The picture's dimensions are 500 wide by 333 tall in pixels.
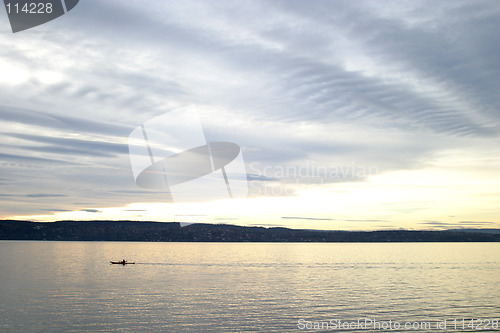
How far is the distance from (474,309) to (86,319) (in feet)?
183

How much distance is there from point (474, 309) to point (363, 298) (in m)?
16.7

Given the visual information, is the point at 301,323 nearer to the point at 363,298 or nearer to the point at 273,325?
the point at 273,325

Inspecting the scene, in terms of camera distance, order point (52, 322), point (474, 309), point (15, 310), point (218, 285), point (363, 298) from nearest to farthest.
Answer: point (52, 322), point (15, 310), point (474, 309), point (363, 298), point (218, 285)

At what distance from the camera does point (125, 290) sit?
248ft

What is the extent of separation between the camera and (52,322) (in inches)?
1914

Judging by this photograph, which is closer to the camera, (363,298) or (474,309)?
(474,309)

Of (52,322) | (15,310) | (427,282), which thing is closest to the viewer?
(52,322)

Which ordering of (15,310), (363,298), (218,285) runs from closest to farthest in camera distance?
(15,310)
(363,298)
(218,285)

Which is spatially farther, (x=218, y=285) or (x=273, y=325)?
(x=218, y=285)

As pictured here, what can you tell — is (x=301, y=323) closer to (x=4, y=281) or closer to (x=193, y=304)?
(x=193, y=304)

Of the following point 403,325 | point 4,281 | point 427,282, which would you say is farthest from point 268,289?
point 4,281

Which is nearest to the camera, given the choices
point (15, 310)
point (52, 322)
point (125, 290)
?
point (52, 322)

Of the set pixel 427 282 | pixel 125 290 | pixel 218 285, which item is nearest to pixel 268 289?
pixel 218 285

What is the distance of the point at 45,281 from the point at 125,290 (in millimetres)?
24751
